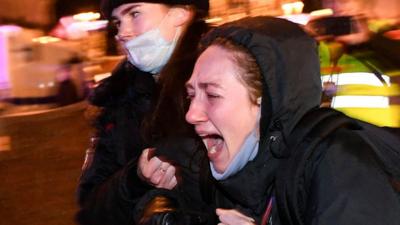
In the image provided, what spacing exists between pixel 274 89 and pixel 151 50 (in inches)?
33.5

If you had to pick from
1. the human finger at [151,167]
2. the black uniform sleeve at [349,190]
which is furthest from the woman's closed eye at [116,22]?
the black uniform sleeve at [349,190]

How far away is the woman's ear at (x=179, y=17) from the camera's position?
2.50 meters

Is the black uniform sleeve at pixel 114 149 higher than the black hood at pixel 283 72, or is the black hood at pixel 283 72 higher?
the black hood at pixel 283 72

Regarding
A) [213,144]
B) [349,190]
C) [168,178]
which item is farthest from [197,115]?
[349,190]

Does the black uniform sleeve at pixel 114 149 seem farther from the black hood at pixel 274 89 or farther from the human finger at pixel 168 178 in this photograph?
the black hood at pixel 274 89

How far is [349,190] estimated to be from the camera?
1.48 m

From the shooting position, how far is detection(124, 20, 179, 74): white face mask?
96.6 inches

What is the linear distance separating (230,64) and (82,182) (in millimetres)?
982

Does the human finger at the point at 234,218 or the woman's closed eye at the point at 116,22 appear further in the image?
the woman's closed eye at the point at 116,22

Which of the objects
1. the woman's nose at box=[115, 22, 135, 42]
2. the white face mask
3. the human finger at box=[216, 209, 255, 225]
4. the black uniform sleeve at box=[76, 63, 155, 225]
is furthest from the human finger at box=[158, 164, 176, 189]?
the woman's nose at box=[115, 22, 135, 42]

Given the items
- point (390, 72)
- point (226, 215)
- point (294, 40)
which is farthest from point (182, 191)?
point (390, 72)

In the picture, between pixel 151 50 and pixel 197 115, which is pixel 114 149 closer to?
pixel 151 50

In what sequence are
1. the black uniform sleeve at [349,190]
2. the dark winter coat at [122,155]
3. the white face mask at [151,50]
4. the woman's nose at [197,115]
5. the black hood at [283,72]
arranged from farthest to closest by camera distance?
the white face mask at [151,50] < the dark winter coat at [122,155] < the woman's nose at [197,115] < the black hood at [283,72] < the black uniform sleeve at [349,190]

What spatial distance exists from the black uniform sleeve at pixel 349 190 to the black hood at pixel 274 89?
0.14 m
